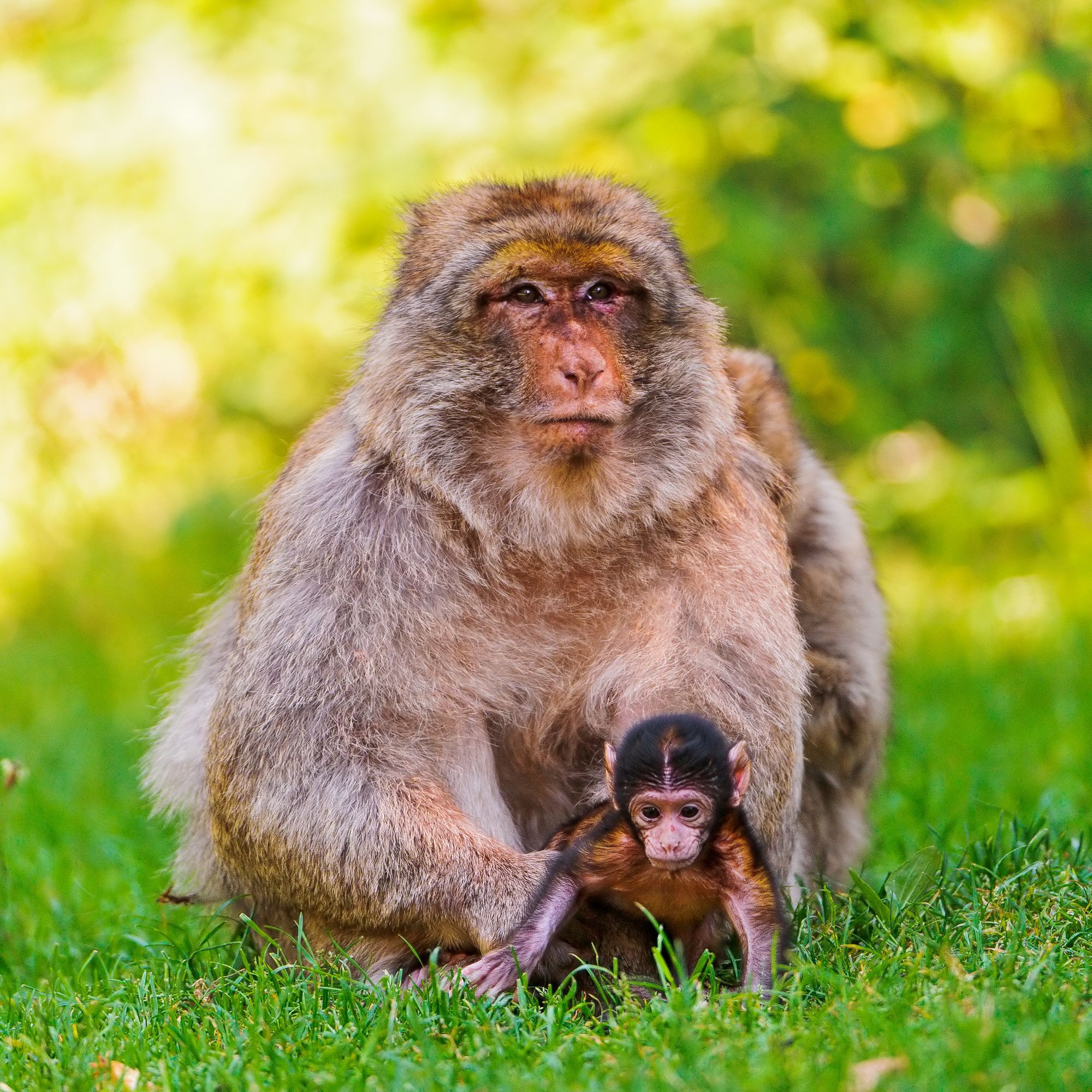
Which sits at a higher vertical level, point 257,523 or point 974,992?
point 257,523

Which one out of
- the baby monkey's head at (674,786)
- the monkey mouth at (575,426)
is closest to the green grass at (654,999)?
the baby monkey's head at (674,786)

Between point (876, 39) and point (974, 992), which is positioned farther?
point (876, 39)

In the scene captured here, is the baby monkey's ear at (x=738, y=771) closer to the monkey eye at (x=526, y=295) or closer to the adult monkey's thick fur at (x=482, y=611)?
the adult monkey's thick fur at (x=482, y=611)

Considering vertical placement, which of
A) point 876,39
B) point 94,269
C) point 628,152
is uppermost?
point 876,39

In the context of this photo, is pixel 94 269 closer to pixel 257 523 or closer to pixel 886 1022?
pixel 257 523

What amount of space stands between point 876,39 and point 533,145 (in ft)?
5.99

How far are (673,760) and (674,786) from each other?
5 centimetres

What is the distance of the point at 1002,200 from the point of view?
864 centimetres

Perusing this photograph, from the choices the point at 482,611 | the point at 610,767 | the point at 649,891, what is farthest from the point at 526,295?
the point at 649,891

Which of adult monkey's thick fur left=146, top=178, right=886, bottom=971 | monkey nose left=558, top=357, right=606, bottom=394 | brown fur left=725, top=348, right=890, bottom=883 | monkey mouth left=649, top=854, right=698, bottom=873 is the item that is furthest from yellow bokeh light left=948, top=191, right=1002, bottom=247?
monkey mouth left=649, top=854, right=698, bottom=873

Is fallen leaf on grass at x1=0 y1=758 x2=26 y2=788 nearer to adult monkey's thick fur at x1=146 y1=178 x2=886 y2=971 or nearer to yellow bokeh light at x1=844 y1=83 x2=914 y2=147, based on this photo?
adult monkey's thick fur at x1=146 y1=178 x2=886 y2=971

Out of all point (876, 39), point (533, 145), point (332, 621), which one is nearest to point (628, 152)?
point (533, 145)

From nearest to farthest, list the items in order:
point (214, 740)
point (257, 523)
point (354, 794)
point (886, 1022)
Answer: point (886, 1022) < point (354, 794) < point (214, 740) < point (257, 523)

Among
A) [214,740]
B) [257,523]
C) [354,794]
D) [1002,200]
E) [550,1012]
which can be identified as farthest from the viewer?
[1002,200]
